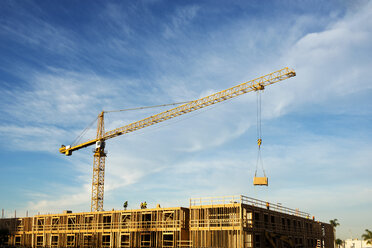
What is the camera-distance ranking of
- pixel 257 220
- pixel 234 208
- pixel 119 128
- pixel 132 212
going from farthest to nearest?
pixel 119 128 → pixel 132 212 → pixel 257 220 → pixel 234 208

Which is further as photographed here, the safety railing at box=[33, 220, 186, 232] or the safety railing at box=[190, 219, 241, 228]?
the safety railing at box=[33, 220, 186, 232]

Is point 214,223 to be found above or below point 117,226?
above

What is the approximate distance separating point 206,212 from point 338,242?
326ft

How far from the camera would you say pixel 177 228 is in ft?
145

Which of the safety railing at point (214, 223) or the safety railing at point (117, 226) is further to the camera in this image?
the safety railing at point (117, 226)

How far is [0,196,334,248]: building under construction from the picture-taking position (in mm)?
41719

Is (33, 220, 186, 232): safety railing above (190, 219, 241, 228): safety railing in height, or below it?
below

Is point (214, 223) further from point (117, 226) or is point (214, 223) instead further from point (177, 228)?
point (117, 226)

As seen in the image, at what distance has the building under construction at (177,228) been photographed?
137 feet

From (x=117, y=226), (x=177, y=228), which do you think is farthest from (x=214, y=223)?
(x=117, y=226)

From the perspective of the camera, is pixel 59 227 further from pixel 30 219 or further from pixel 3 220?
pixel 3 220

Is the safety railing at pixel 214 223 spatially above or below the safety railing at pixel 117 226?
above

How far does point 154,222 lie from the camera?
4716 cm

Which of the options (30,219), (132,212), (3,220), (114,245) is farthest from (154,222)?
(3,220)
